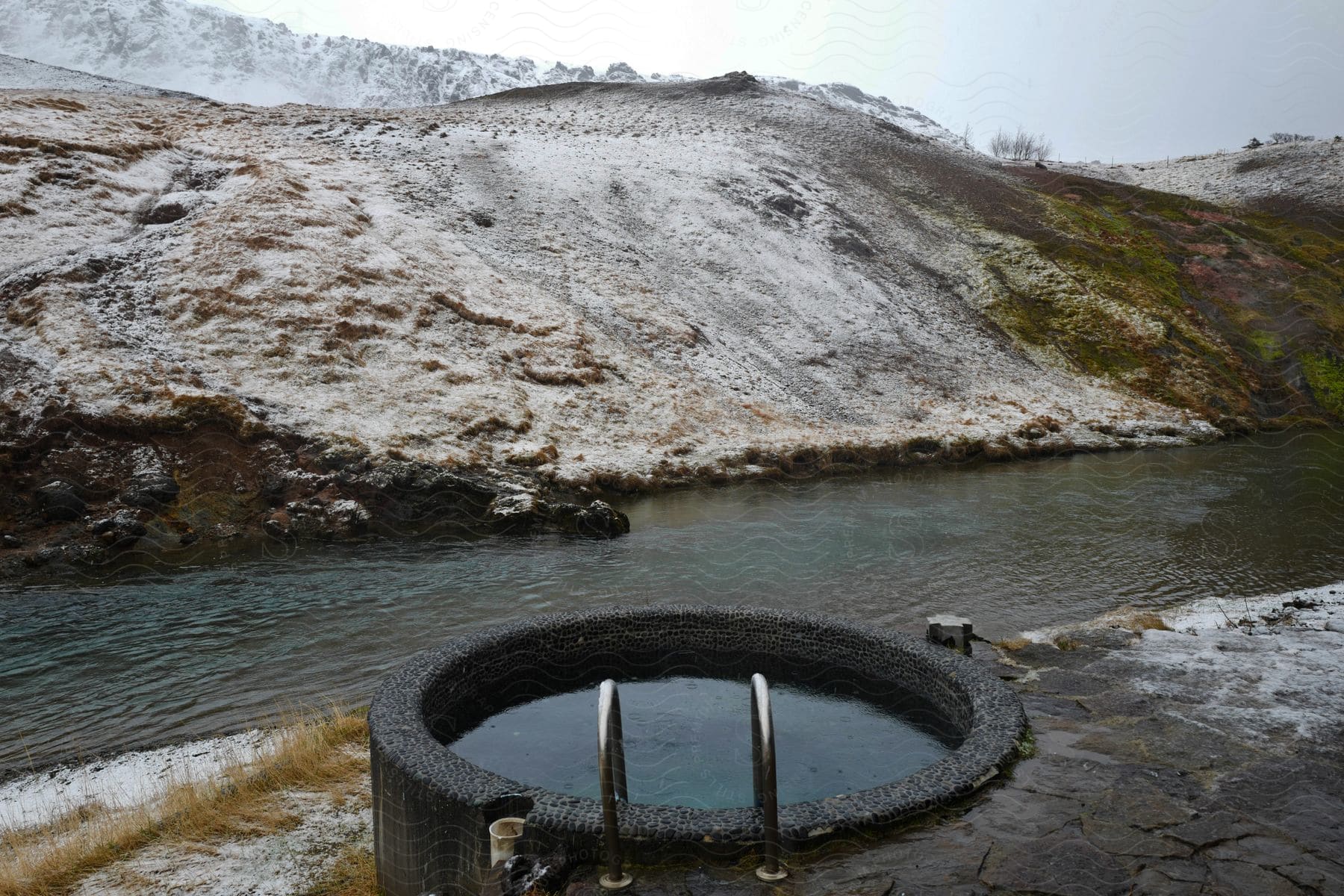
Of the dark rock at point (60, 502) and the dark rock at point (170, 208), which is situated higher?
the dark rock at point (170, 208)

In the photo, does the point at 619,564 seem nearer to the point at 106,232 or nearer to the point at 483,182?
the point at 106,232

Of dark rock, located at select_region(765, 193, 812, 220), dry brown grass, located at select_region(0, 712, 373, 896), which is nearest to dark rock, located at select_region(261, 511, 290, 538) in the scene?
dry brown grass, located at select_region(0, 712, 373, 896)

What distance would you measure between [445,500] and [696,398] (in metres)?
Answer: 8.29

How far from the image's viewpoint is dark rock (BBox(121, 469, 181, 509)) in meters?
13.3

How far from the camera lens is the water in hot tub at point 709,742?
5230mm

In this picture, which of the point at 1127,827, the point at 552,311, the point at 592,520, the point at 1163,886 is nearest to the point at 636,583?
the point at 592,520

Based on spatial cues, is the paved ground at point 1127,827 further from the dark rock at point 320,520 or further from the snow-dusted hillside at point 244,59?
the snow-dusted hillside at point 244,59

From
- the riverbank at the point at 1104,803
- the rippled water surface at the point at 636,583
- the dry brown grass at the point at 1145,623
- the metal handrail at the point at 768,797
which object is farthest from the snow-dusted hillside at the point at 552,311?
the metal handrail at the point at 768,797

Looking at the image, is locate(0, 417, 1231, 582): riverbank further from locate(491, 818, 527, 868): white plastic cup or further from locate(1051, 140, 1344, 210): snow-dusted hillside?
locate(1051, 140, 1344, 210): snow-dusted hillside

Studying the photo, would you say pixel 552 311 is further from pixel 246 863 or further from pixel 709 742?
pixel 246 863

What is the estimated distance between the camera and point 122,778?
645 centimetres

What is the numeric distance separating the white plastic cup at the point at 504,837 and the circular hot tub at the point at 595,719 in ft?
0.16

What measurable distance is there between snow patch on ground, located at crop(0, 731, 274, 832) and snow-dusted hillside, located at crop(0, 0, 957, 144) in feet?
214

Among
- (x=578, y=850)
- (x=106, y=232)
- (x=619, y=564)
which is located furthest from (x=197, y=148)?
(x=578, y=850)
